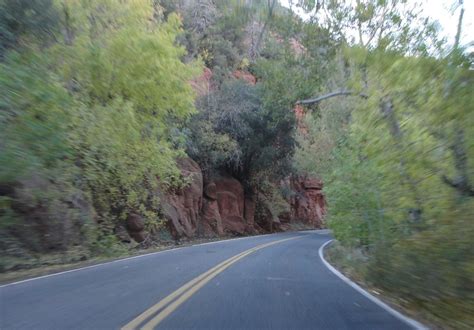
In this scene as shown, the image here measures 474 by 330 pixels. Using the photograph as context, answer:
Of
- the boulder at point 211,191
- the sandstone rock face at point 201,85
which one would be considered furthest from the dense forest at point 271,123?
the boulder at point 211,191

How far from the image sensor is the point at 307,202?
6250 centimetres

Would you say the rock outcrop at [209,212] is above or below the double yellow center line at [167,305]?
above

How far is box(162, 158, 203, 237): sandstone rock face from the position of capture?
2916 centimetres

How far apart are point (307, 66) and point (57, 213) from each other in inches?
360

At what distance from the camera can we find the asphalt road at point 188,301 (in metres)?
6.86

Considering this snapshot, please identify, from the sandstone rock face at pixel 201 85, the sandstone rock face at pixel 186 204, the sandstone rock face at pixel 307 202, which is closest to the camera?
the sandstone rock face at pixel 186 204

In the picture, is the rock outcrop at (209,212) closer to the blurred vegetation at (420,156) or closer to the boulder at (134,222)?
the boulder at (134,222)

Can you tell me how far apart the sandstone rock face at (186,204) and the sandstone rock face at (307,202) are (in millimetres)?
22692

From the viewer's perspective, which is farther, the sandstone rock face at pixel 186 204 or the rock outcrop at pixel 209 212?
the sandstone rock face at pixel 186 204

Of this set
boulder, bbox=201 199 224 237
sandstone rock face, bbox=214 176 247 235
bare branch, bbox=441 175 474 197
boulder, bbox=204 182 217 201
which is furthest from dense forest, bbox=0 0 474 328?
sandstone rock face, bbox=214 176 247 235

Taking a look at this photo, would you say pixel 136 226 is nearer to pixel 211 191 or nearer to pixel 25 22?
pixel 25 22

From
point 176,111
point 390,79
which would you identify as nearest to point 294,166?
point 176,111

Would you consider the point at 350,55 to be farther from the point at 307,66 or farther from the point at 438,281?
the point at 438,281

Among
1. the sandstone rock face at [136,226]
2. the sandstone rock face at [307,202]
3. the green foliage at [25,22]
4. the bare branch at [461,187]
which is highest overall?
the sandstone rock face at [307,202]
